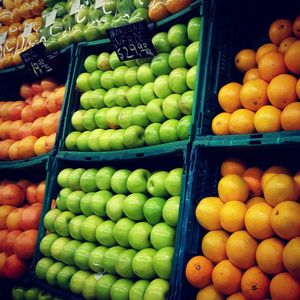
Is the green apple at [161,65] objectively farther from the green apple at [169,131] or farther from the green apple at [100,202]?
the green apple at [100,202]

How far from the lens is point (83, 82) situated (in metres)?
3.45

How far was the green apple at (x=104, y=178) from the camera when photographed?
2.90 meters

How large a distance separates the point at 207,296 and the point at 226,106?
4.03ft

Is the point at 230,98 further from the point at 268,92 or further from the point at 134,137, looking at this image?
the point at 134,137

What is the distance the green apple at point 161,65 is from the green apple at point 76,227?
143 centimetres

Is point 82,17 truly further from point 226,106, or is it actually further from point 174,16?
point 226,106

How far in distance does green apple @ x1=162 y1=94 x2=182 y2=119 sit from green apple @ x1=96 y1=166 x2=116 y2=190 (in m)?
0.73

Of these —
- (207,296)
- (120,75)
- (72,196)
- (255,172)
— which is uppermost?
(120,75)

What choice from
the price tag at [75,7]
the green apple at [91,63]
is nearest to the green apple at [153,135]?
the green apple at [91,63]

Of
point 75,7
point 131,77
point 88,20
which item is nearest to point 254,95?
point 131,77

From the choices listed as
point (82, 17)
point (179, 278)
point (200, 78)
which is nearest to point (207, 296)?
point (179, 278)

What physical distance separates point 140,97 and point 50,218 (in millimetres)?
1390

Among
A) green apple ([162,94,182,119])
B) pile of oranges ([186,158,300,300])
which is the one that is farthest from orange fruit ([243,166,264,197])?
green apple ([162,94,182,119])

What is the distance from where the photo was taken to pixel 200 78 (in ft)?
8.07
